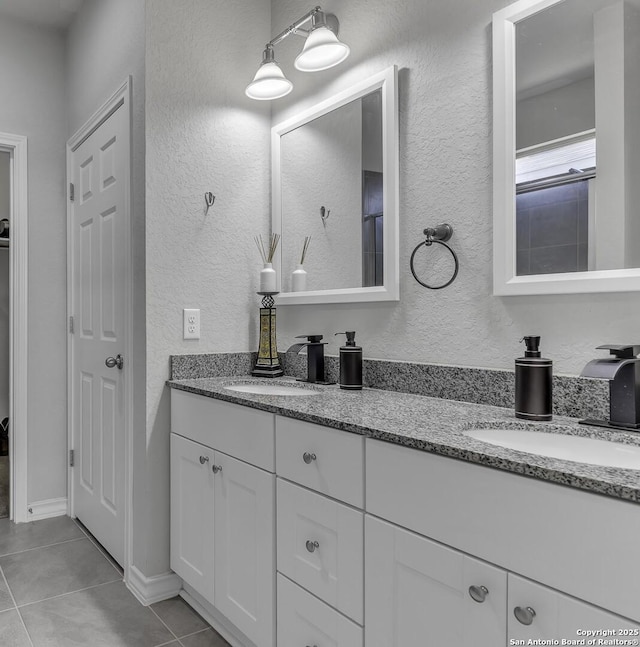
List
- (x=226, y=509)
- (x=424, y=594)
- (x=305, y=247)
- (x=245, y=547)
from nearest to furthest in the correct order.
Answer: (x=424, y=594)
(x=245, y=547)
(x=226, y=509)
(x=305, y=247)

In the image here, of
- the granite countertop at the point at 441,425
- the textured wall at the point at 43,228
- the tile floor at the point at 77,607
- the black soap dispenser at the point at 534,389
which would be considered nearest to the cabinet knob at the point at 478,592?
the granite countertop at the point at 441,425

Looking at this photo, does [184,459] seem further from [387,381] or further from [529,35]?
[529,35]

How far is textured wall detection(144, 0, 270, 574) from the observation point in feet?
6.72

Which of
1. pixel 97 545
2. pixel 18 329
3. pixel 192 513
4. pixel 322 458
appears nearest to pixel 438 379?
pixel 322 458

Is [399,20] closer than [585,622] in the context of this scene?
No

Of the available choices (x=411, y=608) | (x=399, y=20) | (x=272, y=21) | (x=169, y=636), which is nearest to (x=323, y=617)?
(x=411, y=608)

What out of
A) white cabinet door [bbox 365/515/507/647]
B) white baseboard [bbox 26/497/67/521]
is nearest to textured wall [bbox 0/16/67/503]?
white baseboard [bbox 26/497/67/521]

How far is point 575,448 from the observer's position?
115cm

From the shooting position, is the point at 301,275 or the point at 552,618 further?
the point at 301,275

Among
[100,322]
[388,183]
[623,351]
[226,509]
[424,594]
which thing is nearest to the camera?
[424,594]

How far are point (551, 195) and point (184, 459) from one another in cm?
146

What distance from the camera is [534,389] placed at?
126 cm

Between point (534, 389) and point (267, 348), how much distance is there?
119cm

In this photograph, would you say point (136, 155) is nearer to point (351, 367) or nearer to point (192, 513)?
point (351, 367)
